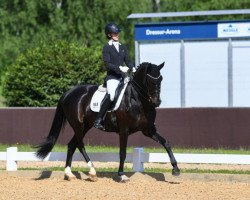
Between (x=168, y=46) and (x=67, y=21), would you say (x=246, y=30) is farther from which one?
(x=67, y=21)

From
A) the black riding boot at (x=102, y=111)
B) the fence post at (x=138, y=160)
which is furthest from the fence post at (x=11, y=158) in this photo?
the fence post at (x=138, y=160)

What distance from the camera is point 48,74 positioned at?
29906 millimetres

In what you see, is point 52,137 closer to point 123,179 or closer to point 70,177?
point 70,177

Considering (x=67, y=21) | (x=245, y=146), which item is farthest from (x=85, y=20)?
(x=245, y=146)

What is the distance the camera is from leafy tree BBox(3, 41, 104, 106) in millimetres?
29828

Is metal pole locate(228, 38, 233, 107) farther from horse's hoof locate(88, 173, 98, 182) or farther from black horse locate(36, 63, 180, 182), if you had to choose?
horse's hoof locate(88, 173, 98, 182)

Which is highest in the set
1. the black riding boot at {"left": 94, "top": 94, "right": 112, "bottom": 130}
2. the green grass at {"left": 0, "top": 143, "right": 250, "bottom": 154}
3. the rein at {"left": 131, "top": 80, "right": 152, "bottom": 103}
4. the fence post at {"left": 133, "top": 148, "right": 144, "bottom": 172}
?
the rein at {"left": 131, "top": 80, "right": 152, "bottom": 103}

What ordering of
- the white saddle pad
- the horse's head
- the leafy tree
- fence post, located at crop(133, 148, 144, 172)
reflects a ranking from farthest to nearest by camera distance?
1. the leafy tree
2. fence post, located at crop(133, 148, 144, 172)
3. the white saddle pad
4. the horse's head

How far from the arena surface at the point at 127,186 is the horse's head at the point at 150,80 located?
148cm

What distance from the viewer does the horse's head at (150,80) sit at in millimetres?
14590

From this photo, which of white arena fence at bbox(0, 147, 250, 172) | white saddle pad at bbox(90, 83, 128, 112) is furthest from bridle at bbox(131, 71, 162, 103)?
white arena fence at bbox(0, 147, 250, 172)

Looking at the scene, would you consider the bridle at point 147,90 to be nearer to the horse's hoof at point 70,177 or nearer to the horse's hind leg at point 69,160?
the horse's hind leg at point 69,160

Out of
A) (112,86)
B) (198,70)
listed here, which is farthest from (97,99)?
(198,70)

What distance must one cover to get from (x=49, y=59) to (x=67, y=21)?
18.9 m
